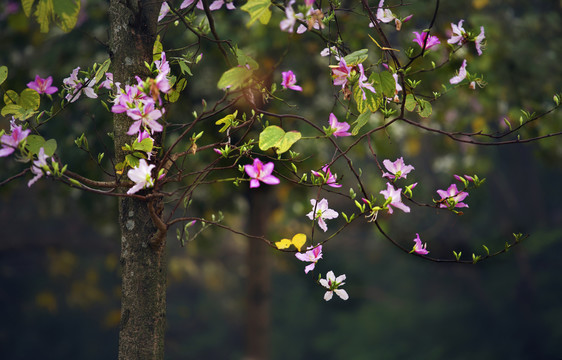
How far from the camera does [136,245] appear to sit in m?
1.78

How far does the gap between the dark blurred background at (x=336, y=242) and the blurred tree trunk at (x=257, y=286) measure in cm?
21

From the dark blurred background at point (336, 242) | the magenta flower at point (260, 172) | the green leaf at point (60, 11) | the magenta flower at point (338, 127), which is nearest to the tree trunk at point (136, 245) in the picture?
the green leaf at point (60, 11)

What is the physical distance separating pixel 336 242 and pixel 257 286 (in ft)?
17.2

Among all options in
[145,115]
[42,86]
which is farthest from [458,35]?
[42,86]

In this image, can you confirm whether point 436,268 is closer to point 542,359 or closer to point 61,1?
point 542,359

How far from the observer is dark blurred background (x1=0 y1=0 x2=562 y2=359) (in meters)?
4.24

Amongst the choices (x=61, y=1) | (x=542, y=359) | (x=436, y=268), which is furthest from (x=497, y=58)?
(x=436, y=268)

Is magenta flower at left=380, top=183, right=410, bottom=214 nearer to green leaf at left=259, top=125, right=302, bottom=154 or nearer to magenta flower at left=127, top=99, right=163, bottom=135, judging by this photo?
green leaf at left=259, top=125, right=302, bottom=154

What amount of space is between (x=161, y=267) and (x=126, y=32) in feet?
2.61

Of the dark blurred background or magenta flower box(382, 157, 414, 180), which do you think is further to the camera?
the dark blurred background

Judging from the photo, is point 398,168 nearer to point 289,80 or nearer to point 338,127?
point 338,127

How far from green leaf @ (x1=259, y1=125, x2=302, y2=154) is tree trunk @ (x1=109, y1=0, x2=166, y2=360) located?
0.47 m

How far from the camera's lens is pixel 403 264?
37.6 feet

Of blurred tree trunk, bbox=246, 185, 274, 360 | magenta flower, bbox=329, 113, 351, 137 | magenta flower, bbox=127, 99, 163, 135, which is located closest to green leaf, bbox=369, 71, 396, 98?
magenta flower, bbox=329, 113, 351, 137
